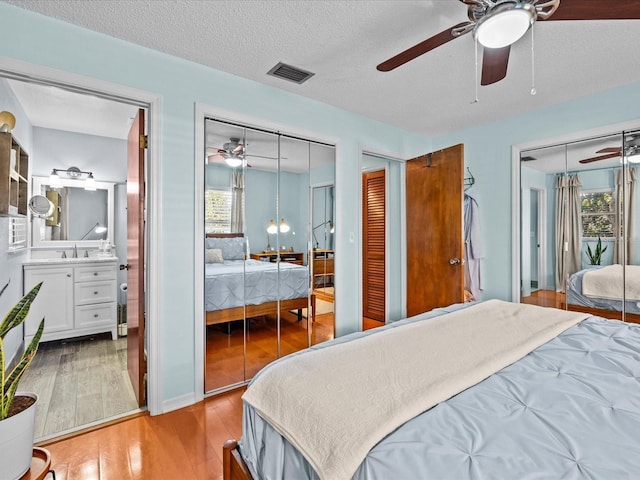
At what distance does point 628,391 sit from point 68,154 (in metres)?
5.24

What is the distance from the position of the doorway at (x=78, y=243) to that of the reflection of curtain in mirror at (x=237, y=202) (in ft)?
2.13

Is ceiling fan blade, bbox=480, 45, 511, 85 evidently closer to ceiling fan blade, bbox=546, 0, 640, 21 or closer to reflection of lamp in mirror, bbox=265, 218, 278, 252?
ceiling fan blade, bbox=546, 0, 640, 21

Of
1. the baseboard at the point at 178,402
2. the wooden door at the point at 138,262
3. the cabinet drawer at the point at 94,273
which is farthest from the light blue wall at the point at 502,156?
the cabinet drawer at the point at 94,273

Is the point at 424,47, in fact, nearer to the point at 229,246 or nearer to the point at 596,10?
the point at 596,10

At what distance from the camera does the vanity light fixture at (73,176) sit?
386 centimetres

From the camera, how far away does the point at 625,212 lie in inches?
111

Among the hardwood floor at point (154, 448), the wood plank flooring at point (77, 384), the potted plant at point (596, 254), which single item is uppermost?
the potted plant at point (596, 254)

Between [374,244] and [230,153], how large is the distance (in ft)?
7.55

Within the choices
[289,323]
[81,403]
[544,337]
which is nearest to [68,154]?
[81,403]

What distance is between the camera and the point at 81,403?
240 cm

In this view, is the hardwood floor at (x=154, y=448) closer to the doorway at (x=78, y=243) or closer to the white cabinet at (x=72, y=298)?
the doorway at (x=78, y=243)

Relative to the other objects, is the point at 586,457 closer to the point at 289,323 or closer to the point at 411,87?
the point at 289,323

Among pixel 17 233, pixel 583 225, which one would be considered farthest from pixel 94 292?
pixel 583 225

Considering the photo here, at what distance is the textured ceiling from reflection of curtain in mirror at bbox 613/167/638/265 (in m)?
0.78
